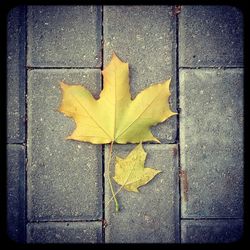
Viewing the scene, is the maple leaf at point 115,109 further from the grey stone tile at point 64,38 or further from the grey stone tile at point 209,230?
the grey stone tile at point 209,230

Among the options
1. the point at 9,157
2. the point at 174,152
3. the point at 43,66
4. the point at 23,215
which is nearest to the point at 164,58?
the point at 174,152

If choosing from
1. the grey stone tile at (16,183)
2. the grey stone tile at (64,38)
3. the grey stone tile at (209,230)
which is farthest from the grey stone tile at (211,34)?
the grey stone tile at (16,183)

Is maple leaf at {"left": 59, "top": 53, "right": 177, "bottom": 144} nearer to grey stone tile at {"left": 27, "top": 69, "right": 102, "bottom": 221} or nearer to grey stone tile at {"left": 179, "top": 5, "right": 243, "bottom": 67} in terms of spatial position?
grey stone tile at {"left": 27, "top": 69, "right": 102, "bottom": 221}

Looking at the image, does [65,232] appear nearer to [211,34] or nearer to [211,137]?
[211,137]

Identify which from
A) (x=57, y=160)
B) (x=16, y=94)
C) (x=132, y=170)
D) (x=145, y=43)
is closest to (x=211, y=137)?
(x=132, y=170)

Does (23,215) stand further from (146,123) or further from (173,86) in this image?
(173,86)
